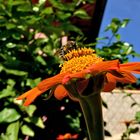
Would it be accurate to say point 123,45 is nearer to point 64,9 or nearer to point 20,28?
point 64,9

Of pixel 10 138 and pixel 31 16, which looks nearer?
pixel 10 138

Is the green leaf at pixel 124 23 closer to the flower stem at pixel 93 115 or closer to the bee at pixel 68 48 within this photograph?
the bee at pixel 68 48

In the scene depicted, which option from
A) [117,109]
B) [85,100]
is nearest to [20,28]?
[117,109]

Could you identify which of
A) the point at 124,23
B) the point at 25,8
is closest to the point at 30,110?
the point at 25,8

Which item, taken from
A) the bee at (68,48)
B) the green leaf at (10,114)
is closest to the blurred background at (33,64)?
the green leaf at (10,114)

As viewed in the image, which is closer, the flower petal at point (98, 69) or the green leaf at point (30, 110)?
the flower petal at point (98, 69)

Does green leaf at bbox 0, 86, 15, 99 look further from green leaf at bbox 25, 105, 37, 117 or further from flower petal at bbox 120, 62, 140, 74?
flower petal at bbox 120, 62, 140, 74

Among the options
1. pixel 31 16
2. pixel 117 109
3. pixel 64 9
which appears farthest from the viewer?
pixel 117 109

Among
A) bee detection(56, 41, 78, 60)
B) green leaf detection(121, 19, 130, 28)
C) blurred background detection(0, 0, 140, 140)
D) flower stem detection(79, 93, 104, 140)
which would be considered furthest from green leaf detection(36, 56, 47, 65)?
flower stem detection(79, 93, 104, 140)
